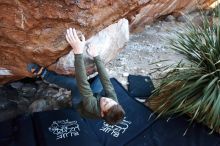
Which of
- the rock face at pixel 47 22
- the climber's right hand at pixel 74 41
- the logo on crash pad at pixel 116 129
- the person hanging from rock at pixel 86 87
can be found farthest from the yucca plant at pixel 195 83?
the climber's right hand at pixel 74 41

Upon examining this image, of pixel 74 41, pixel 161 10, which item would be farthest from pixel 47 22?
pixel 161 10

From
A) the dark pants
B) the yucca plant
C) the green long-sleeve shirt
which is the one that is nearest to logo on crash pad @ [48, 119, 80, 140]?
the dark pants

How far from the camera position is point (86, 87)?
3031 mm

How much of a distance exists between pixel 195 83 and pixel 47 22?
1689mm

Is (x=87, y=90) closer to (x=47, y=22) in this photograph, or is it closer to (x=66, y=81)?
(x=66, y=81)

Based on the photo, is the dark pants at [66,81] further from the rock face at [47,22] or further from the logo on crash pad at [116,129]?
the logo on crash pad at [116,129]

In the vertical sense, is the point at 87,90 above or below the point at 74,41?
below

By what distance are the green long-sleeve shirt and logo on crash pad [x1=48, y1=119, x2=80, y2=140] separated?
56 cm

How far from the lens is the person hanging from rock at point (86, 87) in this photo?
9.57 feet

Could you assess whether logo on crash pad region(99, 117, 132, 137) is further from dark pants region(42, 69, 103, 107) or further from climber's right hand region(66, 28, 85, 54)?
climber's right hand region(66, 28, 85, 54)

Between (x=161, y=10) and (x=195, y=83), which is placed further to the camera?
(x=161, y=10)

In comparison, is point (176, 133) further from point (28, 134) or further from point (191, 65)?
point (28, 134)

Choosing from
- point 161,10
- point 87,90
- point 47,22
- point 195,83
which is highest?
point 161,10

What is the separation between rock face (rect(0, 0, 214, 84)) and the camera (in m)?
2.77
